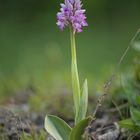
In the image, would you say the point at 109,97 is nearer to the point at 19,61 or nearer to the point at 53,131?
the point at 53,131

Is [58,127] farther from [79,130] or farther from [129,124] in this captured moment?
[129,124]

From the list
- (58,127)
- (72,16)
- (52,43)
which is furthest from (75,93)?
(52,43)

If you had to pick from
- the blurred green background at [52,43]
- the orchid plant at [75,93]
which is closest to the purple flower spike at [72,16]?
the orchid plant at [75,93]

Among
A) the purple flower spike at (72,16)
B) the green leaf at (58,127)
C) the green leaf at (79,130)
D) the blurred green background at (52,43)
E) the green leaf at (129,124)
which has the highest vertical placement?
the blurred green background at (52,43)

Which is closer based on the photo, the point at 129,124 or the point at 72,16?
the point at 72,16

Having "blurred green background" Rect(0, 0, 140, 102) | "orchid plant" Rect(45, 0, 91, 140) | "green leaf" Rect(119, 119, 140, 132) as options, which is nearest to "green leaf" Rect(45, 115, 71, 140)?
"orchid plant" Rect(45, 0, 91, 140)

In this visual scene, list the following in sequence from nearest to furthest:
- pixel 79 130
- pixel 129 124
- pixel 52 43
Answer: pixel 79 130 → pixel 129 124 → pixel 52 43

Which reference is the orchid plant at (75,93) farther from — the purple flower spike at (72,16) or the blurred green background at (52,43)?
the blurred green background at (52,43)
